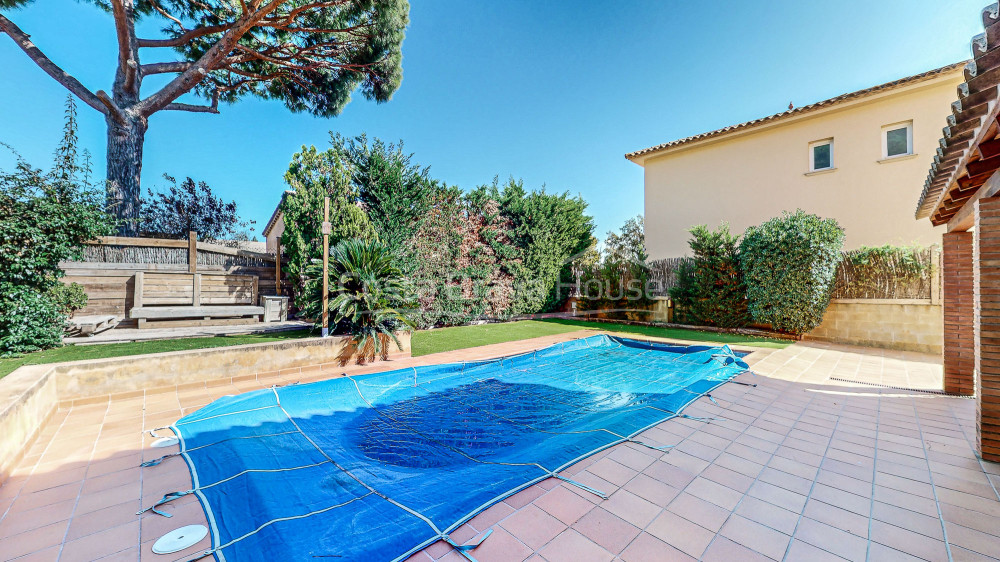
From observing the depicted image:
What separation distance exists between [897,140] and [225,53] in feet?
60.2

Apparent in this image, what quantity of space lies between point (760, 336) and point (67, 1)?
19752 millimetres

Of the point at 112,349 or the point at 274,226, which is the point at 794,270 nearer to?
the point at 112,349

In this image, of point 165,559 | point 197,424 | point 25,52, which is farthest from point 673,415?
point 25,52

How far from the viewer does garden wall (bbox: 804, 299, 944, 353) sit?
7156 mm

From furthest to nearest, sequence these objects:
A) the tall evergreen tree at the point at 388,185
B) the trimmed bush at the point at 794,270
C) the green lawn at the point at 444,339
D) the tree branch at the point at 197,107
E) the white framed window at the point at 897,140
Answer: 1. the tree branch at the point at 197,107
2. the white framed window at the point at 897,140
3. the tall evergreen tree at the point at 388,185
4. the trimmed bush at the point at 794,270
5. the green lawn at the point at 444,339

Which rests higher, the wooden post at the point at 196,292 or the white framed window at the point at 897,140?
the white framed window at the point at 897,140

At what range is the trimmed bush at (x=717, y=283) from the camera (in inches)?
363

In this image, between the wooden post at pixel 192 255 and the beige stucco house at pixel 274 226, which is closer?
the wooden post at pixel 192 255

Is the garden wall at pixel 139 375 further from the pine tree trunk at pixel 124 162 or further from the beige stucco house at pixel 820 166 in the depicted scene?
the beige stucco house at pixel 820 166

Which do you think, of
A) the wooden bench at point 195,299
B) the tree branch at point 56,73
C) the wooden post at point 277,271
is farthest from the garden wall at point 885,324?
the tree branch at point 56,73

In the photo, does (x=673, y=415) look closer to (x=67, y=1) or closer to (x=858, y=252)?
(x=858, y=252)

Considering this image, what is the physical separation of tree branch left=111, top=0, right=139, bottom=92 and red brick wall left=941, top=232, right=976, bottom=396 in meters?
16.2

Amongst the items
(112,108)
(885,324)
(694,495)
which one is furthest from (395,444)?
(112,108)

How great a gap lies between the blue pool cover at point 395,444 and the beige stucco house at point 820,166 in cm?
838
